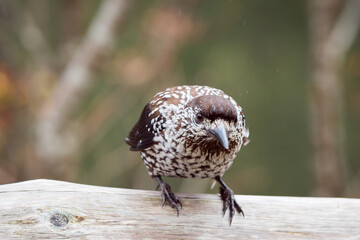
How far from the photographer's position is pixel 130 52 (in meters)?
5.87

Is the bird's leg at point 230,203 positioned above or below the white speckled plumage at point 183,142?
below

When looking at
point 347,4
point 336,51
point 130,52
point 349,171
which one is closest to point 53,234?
point 130,52

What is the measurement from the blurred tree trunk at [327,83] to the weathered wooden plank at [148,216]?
9.69ft

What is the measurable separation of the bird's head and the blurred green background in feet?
8.60

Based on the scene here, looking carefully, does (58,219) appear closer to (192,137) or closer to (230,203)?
(192,137)

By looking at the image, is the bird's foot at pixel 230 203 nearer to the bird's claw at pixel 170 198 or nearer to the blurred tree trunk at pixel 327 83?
the bird's claw at pixel 170 198

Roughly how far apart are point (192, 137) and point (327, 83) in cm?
341

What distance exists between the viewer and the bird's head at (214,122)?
2686 mm

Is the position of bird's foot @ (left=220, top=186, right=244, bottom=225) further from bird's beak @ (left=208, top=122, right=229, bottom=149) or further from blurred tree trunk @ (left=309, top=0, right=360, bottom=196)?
blurred tree trunk @ (left=309, top=0, right=360, bottom=196)

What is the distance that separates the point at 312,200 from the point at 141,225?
1045mm

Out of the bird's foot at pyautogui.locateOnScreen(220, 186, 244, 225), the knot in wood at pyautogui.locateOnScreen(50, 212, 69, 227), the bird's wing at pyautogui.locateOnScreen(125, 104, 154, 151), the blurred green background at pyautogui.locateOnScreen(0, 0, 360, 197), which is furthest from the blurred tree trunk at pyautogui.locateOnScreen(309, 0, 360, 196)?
the knot in wood at pyautogui.locateOnScreen(50, 212, 69, 227)

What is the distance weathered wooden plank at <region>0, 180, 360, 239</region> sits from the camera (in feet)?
8.48

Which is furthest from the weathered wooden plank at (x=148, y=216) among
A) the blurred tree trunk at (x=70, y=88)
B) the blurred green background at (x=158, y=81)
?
the blurred green background at (x=158, y=81)

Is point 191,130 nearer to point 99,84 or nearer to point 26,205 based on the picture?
point 26,205
